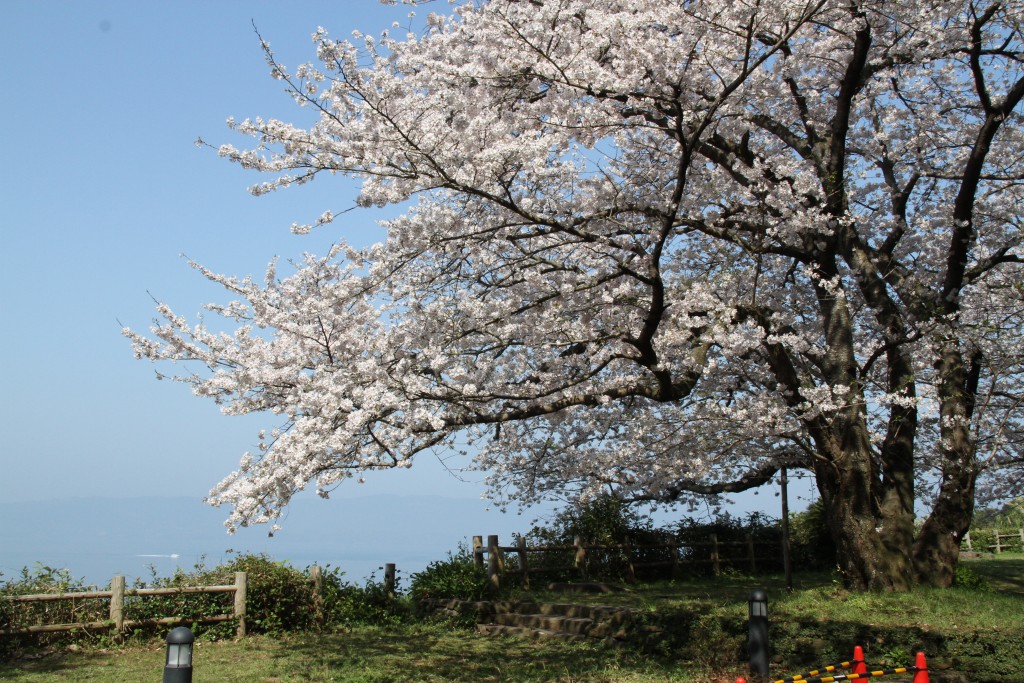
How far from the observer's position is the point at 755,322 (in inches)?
471

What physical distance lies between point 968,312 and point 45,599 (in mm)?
14560

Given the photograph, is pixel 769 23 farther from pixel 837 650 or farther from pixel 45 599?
pixel 45 599

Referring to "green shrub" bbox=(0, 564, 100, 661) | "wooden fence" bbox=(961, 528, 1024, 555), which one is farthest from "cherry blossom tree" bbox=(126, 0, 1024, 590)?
"wooden fence" bbox=(961, 528, 1024, 555)

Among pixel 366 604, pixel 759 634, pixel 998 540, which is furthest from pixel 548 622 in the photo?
pixel 998 540

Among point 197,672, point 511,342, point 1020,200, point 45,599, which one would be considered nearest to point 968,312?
point 1020,200

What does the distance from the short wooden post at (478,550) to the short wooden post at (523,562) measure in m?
0.83

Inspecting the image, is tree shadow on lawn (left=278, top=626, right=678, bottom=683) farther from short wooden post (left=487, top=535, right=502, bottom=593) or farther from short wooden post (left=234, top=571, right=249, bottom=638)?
short wooden post (left=487, top=535, right=502, bottom=593)

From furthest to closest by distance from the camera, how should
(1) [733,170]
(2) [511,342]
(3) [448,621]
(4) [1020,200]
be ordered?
(3) [448,621] → (4) [1020,200] → (1) [733,170] → (2) [511,342]

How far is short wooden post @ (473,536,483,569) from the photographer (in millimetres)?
16656

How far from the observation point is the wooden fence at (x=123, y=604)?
39.0ft

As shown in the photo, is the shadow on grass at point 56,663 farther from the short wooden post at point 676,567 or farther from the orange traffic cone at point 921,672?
the short wooden post at point 676,567

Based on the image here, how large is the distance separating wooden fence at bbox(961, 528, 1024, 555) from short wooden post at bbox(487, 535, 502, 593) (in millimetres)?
22365

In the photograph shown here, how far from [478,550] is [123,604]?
6684mm

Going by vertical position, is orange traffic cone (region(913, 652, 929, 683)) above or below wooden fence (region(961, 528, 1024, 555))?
above
